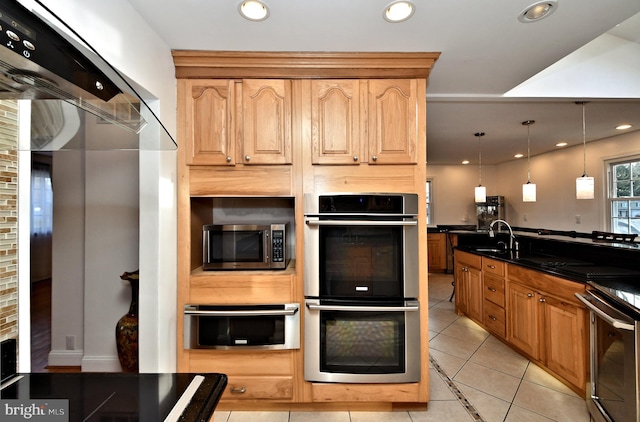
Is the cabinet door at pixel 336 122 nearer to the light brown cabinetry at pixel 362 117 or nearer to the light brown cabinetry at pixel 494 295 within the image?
the light brown cabinetry at pixel 362 117

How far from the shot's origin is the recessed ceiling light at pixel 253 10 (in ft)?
4.67

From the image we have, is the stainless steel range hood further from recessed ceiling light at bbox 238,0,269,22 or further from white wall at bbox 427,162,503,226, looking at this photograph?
white wall at bbox 427,162,503,226

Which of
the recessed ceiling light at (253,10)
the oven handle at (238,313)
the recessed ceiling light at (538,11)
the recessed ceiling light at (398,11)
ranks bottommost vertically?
the oven handle at (238,313)

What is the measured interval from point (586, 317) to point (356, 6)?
8.40 feet

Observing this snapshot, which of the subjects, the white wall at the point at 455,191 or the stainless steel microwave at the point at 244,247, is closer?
the stainless steel microwave at the point at 244,247

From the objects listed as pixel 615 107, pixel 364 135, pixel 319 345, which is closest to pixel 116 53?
pixel 364 135

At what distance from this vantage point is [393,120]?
1.89m

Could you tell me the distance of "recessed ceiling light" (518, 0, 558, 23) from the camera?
1.41 metres

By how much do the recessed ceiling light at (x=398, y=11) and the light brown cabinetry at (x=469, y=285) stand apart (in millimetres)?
2742

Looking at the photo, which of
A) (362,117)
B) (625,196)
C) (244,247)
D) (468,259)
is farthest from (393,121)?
(625,196)

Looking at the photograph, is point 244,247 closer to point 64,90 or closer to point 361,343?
point 361,343

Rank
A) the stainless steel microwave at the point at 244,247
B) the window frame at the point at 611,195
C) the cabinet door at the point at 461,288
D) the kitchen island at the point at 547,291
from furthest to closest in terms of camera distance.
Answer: the window frame at the point at 611,195
the cabinet door at the point at 461,288
the kitchen island at the point at 547,291
the stainless steel microwave at the point at 244,247

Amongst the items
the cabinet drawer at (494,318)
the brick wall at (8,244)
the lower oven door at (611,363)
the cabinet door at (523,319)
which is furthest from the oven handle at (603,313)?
the brick wall at (8,244)

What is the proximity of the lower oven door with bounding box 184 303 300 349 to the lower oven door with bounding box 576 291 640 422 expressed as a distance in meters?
Result: 1.82
